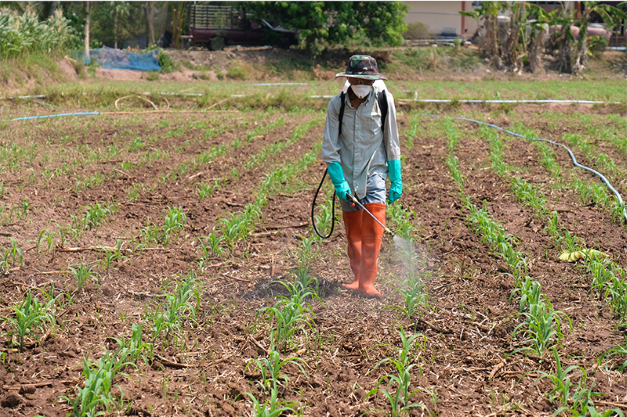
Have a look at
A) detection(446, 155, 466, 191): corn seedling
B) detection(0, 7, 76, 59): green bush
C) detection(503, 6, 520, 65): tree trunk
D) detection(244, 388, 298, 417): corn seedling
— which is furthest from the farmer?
detection(503, 6, 520, 65): tree trunk

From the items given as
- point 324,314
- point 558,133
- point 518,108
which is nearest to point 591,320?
point 324,314

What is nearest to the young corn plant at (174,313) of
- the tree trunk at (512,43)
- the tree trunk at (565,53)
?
the tree trunk at (512,43)

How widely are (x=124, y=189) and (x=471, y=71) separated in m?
25.7

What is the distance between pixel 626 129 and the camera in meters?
12.5

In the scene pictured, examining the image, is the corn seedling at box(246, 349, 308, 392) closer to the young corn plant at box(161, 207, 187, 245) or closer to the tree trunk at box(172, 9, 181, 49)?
the young corn plant at box(161, 207, 187, 245)

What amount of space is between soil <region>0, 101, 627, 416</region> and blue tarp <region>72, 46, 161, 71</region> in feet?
60.8

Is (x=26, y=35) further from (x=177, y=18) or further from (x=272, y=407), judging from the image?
(x=272, y=407)

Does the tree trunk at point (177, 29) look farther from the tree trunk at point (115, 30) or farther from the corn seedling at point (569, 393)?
the corn seedling at point (569, 393)

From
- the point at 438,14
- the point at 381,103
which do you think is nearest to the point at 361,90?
the point at 381,103

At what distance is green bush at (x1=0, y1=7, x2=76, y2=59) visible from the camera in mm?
17406

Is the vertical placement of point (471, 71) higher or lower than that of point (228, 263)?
higher

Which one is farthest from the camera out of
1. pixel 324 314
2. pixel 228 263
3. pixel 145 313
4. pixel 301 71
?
pixel 301 71

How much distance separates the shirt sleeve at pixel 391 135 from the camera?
14.2ft

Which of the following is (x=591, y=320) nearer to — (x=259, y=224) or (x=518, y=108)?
(x=259, y=224)
